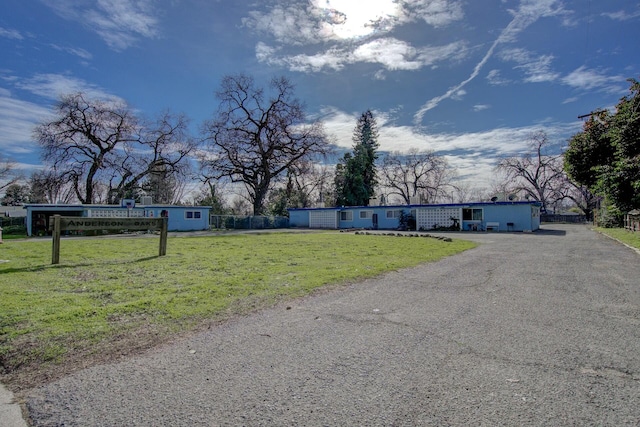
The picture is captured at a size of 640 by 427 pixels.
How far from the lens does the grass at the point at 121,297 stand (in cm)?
313

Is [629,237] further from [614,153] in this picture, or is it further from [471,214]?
[471,214]

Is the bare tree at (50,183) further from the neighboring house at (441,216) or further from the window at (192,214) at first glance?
the neighboring house at (441,216)

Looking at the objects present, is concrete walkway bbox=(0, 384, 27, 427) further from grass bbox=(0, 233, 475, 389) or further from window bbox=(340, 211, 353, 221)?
window bbox=(340, 211, 353, 221)

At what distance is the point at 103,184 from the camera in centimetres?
4209

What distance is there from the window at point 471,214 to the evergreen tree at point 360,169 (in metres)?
17.7

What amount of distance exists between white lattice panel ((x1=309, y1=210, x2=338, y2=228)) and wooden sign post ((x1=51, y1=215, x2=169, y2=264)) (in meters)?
25.3

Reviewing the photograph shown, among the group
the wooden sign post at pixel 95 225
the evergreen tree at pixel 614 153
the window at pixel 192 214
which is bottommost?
the wooden sign post at pixel 95 225

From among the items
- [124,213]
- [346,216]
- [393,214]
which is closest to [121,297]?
[124,213]

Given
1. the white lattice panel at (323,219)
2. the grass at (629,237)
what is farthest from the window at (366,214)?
the grass at (629,237)

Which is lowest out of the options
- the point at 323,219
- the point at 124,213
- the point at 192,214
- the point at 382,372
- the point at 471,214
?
the point at 382,372

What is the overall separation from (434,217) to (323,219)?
11542 mm

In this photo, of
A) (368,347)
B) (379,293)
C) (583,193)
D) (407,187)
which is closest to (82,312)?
(368,347)

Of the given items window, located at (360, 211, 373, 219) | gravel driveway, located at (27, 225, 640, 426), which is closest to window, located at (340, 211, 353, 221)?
window, located at (360, 211, 373, 219)

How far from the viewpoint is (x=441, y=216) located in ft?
94.5
